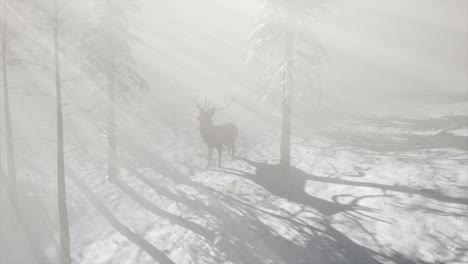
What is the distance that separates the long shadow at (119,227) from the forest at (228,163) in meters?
0.08

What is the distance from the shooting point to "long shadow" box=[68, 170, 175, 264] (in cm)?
1190

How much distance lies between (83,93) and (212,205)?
26.7 metres

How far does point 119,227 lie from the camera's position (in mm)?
14875

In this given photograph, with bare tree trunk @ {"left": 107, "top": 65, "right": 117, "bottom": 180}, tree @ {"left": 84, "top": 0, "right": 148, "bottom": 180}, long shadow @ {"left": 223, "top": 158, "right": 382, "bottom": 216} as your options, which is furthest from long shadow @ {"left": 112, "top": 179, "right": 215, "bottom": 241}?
long shadow @ {"left": 223, "top": 158, "right": 382, "bottom": 216}

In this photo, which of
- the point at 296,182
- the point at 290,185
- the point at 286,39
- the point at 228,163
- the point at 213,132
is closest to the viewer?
the point at 290,185

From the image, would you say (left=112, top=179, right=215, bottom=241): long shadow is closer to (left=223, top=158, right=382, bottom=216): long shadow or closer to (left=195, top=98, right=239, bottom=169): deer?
(left=223, top=158, right=382, bottom=216): long shadow

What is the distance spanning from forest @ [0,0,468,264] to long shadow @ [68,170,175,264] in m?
0.08

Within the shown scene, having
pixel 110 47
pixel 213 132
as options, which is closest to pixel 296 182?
pixel 213 132

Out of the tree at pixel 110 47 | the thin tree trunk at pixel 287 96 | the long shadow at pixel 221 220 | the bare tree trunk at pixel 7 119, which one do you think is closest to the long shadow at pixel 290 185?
the thin tree trunk at pixel 287 96

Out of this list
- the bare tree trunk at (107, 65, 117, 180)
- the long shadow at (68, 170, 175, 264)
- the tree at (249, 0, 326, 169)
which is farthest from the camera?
the bare tree trunk at (107, 65, 117, 180)

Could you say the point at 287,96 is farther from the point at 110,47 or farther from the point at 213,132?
the point at 110,47

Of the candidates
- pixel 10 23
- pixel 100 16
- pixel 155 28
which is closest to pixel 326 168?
pixel 100 16

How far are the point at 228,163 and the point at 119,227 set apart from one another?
692cm

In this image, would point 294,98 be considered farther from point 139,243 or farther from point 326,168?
point 139,243
